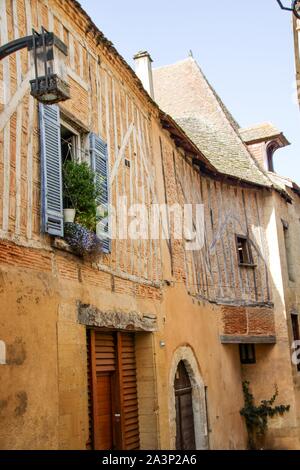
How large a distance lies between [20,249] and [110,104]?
12.0 ft

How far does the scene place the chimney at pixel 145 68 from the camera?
1293 centimetres

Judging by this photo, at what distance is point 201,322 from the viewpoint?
37.3 feet

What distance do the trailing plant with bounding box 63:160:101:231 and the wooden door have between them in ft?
5.17

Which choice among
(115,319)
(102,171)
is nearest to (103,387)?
(115,319)

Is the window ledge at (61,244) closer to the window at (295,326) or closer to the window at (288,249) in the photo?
the window at (295,326)

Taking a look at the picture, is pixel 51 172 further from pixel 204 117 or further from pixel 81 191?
pixel 204 117

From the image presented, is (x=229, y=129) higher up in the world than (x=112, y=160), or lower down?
higher up

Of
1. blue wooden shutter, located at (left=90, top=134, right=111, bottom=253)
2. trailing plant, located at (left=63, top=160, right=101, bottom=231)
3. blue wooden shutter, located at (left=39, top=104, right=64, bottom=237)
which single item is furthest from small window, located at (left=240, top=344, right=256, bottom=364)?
blue wooden shutter, located at (left=39, top=104, right=64, bottom=237)

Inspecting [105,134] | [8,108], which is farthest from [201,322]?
[8,108]

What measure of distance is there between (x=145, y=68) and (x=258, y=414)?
884 centimetres

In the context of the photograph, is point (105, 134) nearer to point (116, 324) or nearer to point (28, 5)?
point (28, 5)

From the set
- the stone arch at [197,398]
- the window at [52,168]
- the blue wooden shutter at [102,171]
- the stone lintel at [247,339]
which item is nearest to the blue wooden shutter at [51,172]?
the window at [52,168]
